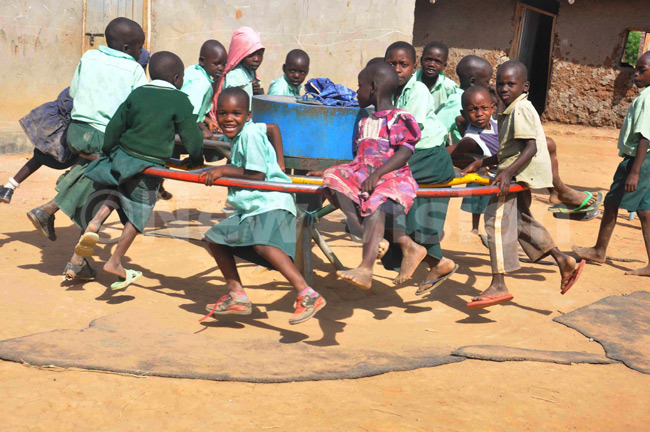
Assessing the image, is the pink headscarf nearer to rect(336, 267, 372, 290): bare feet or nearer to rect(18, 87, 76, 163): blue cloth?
rect(18, 87, 76, 163): blue cloth

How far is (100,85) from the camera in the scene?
4750 mm

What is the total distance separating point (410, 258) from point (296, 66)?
2.83 metres

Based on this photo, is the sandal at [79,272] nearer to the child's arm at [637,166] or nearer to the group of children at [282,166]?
the group of children at [282,166]


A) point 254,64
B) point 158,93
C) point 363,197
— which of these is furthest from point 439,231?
point 254,64

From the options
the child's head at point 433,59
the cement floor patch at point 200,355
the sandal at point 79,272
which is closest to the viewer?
the cement floor patch at point 200,355

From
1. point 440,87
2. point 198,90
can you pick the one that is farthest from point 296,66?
point 440,87

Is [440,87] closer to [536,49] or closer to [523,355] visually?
[523,355]

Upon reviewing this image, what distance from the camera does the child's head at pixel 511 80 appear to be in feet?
14.4

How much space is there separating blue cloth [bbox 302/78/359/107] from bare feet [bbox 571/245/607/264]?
261 cm

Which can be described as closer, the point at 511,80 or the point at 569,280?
the point at 511,80

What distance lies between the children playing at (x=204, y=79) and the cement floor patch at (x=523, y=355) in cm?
249

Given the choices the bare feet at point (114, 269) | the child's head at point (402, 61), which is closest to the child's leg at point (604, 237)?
the child's head at point (402, 61)

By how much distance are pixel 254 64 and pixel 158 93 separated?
6.34 feet

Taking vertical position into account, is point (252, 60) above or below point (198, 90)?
above
